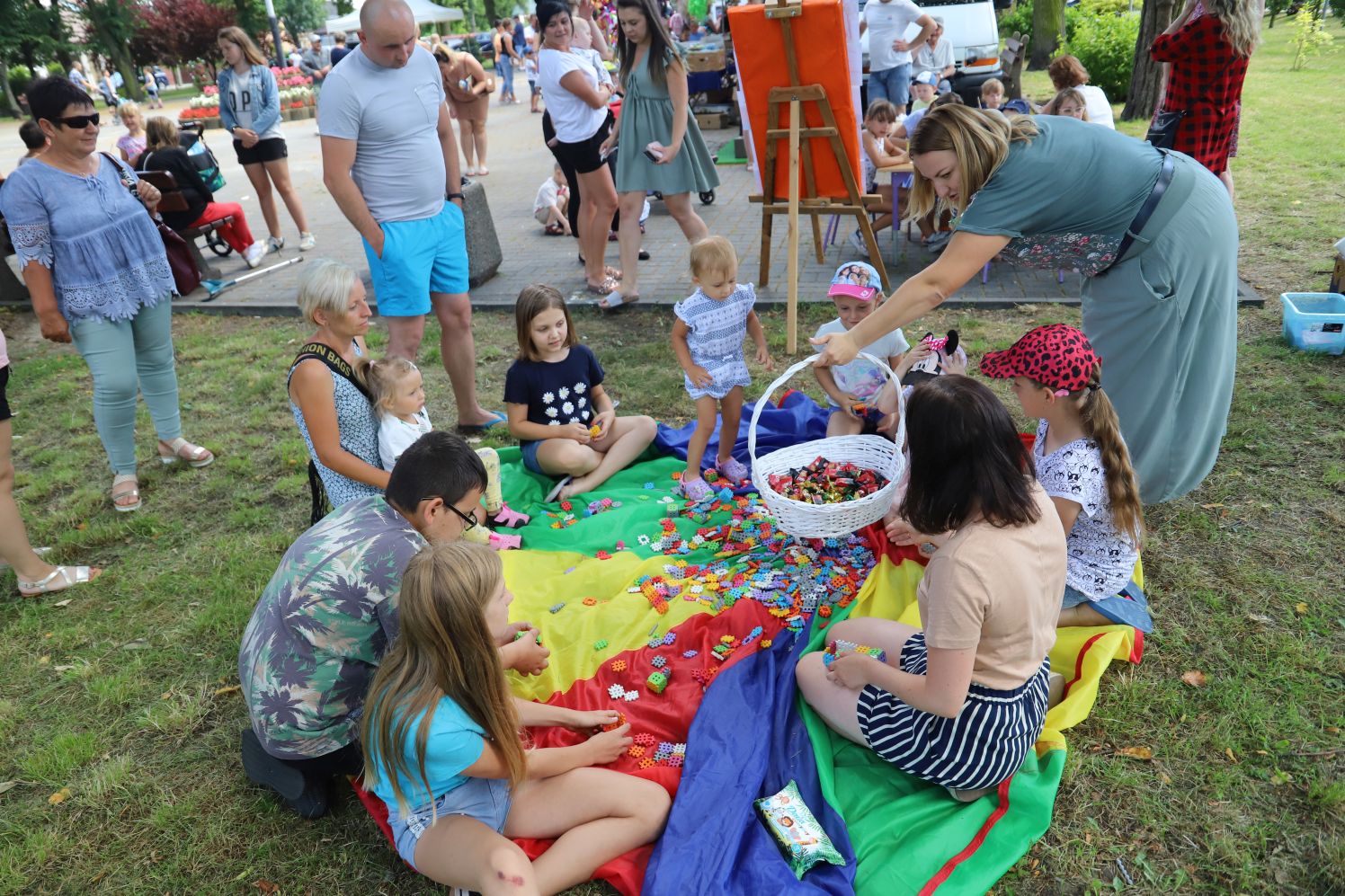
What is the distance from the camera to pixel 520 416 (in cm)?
446

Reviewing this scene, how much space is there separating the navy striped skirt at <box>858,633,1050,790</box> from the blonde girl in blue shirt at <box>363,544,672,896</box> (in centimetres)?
72

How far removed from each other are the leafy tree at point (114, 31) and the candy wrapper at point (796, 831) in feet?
142

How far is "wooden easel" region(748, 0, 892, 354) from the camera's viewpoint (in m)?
5.89

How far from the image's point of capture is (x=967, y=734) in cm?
252

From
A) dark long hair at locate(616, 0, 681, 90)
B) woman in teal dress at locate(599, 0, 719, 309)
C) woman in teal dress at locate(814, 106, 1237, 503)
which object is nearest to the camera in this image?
woman in teal dress at locate(814, 106, 1237, 503)

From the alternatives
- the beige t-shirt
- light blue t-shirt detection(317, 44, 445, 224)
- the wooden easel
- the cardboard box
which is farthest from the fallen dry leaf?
the cardboard box

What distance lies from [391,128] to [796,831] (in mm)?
3806

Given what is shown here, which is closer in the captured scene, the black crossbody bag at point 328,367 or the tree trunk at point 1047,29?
the black crossbody bag at point 328,367

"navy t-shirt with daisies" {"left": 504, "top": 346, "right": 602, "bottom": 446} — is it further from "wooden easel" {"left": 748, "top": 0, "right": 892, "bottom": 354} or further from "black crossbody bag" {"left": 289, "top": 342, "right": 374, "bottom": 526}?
"wooden easel" {"left": 748, "top": 0, "right": 892, "bottom": 354}

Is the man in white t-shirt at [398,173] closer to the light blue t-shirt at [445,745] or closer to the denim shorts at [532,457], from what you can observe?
the denim shorts at [532,457]

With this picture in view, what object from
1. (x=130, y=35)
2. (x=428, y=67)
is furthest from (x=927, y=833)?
(x=130, y=35)

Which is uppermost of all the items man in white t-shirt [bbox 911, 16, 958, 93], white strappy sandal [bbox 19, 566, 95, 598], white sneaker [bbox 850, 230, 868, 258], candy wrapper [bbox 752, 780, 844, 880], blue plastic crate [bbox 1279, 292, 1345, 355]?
man in white t-shirt [bbox 911, 16, 958, 93]

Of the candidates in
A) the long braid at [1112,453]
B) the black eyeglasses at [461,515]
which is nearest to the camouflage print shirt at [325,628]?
the black eyeglasses at [461,515]

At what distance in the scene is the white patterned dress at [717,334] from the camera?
4.34 meters
